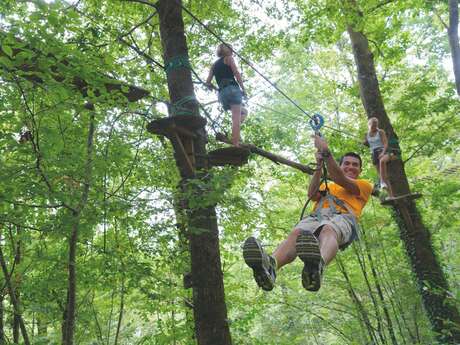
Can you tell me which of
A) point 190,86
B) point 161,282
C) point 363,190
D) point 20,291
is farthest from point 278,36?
point 20,291

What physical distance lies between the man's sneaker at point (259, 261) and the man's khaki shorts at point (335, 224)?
52cm

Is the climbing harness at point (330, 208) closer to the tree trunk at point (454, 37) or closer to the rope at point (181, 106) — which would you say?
the rope at point (181, 106)

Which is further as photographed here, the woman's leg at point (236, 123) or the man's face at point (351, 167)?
the woman's leg at point (236, 123)

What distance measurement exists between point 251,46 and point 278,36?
1.60 ft

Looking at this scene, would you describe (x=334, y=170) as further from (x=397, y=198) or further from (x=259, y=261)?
(x=397, y=198)

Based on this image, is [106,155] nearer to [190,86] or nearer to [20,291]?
[190,86]

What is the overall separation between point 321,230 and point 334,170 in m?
0.49

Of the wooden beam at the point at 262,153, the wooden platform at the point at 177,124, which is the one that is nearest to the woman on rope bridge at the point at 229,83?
the wooden beam at the point at 262,153

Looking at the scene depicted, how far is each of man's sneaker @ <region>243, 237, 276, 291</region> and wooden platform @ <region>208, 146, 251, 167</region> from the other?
1534mm

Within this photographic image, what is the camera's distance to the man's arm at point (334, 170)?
3256mm

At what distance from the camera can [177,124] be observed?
3.90m

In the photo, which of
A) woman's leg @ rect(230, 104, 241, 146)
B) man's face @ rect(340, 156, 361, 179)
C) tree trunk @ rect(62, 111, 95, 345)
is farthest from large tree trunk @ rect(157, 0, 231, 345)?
man's face @ rect(340, 156, 361, 179)

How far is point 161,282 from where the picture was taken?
3.94 meters

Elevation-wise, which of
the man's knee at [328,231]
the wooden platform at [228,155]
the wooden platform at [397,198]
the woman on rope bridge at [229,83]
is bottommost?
the man's knee at [328,231]
